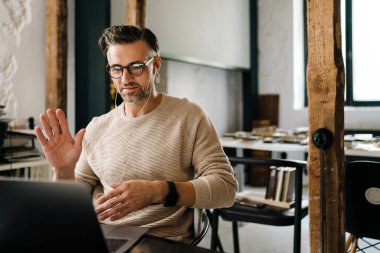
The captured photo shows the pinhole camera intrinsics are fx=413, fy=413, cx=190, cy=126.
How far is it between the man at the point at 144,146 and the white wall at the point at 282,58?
4290 mm

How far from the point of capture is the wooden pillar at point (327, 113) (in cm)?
193

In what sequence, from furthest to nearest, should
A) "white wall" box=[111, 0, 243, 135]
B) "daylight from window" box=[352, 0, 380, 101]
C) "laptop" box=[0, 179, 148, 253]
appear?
"daylight from window" box=[352, 0, 380, 101]
"white wall" box=[111, 0, 243, 135]
"laptop" box=[0, 179, 148, 253]

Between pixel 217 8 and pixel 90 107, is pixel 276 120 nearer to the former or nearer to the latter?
pixel 217 8

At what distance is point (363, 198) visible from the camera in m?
2.09

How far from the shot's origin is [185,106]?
1.62 meters

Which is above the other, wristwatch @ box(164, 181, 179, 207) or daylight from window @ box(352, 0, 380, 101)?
daylight from window @ box(352, 0, 380, 101)

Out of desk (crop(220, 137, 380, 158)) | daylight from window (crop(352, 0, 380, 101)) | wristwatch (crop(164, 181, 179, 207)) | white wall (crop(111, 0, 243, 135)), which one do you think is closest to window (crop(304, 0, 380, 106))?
daylight from window (crop(352, 0, 380, 101))

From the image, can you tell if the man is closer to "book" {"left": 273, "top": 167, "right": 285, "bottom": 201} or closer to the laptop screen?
the laptop screen

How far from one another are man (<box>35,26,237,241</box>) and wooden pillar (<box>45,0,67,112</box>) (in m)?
1.54

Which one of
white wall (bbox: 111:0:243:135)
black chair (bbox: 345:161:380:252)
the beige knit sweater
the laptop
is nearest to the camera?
the laptop

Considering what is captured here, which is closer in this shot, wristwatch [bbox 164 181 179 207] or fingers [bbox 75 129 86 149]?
wristwatch [bbox 164 181 179 207]

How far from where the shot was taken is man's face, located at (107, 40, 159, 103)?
1.54 meters

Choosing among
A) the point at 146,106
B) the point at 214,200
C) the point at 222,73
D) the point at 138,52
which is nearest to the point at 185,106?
the point at 146,106

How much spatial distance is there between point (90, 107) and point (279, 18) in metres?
3.49
